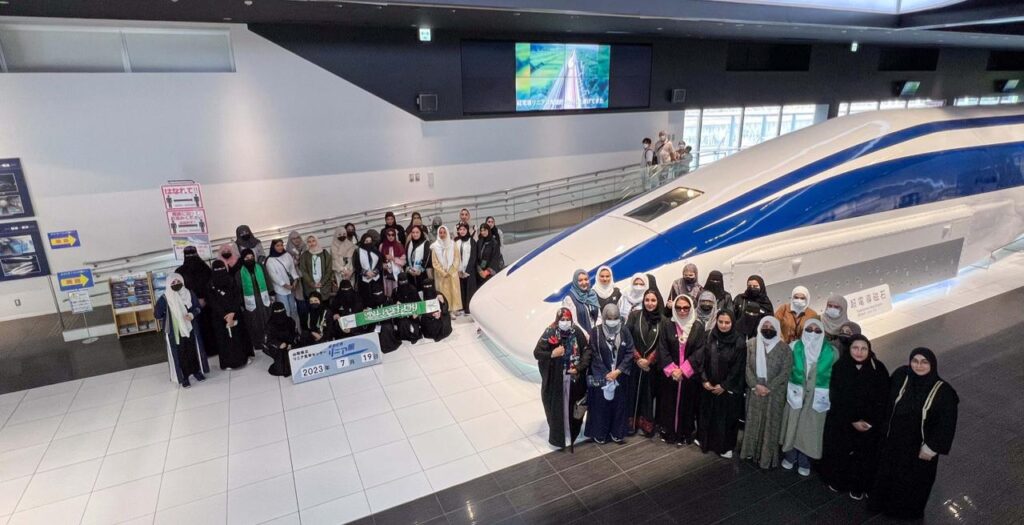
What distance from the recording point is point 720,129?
14.7 m

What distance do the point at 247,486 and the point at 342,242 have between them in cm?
378

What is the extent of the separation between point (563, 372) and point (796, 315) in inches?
89.6

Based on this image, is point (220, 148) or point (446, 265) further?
point (220, 148)

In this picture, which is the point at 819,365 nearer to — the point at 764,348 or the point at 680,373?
the point at 764,348

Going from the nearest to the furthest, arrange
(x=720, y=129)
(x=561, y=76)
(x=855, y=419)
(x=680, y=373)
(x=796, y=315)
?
1. (x=855, y=419)
2. (x=680, y=373)
3. (x=796, y=315)
4. (x=561, y=76)
5. (x=720, y=129)

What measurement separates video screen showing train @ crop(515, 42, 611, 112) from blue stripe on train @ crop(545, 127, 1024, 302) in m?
5.31

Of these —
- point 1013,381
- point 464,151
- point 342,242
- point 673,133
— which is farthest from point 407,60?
point 1013,381

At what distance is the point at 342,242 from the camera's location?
770 cm

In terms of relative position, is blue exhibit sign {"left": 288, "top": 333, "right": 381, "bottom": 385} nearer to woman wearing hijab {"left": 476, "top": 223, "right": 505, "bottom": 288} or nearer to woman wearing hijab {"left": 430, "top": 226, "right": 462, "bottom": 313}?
woman wearing hijab {"left": 430, "top": 226, "right": 462, "bottom": 313}

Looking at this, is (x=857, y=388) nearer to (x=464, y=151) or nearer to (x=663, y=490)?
(x=663, y=490)

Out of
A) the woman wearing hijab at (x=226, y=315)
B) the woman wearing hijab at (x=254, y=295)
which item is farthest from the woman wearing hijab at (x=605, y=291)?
the woman wearing hijab at (x=226, y=315)

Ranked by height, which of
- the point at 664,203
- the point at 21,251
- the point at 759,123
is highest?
the point at 759,123

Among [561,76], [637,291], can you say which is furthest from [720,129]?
[637,291]

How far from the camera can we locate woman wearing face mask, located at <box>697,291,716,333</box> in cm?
483
